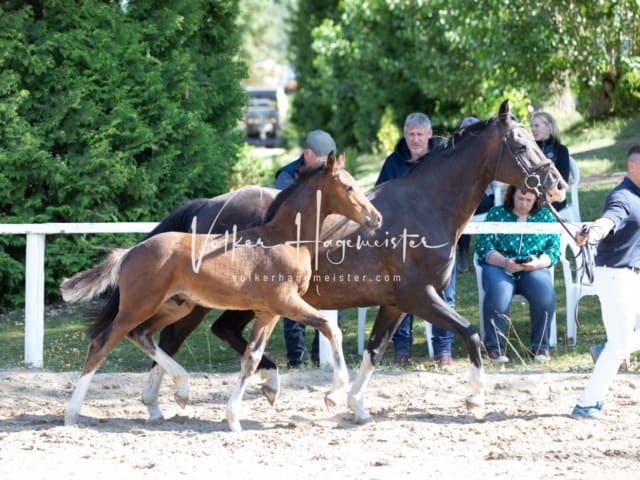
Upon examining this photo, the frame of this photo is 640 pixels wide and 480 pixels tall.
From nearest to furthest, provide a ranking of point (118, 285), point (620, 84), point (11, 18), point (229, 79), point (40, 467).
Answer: point (40, 467) < point (118, 285) < point (11, 18) < point (229, 79) < point (620, 84)

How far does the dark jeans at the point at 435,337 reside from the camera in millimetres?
8172

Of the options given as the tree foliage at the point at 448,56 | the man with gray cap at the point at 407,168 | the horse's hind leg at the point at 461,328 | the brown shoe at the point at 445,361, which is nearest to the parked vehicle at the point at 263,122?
the tree foliage at the point at 448,56

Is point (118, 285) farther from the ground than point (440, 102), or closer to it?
closer to it

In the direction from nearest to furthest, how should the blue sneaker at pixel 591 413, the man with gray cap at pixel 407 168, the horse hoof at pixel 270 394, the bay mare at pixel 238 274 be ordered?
the bay mare at pixel 238 274 → the blue sneaker at pixel 591 413 → the horse hoof at pixel 270 394 → the man with gray cap at pixel 407 168

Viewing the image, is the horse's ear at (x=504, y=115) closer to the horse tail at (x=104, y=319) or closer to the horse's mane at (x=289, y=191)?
the horse's mane at (x=289, y=191)

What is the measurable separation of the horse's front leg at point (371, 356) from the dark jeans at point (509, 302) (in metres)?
1.70

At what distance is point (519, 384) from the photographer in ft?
24.0

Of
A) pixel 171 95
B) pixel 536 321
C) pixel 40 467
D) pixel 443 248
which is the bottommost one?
pixel 40 467

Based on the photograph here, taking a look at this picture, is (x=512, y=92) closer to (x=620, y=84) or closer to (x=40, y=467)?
(x=620, y=84)

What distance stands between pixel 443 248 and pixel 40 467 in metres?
2.80

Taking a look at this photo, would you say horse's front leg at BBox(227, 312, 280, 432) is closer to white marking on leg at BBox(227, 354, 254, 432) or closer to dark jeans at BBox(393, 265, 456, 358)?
white marking on leg at BBox(227, 354, 254, 432)

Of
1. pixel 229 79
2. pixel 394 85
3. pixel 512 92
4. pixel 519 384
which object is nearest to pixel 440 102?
pixel 394 85

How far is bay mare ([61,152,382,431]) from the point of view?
609 centimetres

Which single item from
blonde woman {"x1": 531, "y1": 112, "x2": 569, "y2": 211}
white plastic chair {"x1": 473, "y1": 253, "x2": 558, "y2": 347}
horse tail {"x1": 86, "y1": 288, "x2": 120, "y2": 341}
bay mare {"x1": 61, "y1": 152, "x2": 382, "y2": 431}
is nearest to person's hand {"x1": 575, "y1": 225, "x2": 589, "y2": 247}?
bay mare {"x1": 61, "y1": 152, "x2": 382, "y2": 431}
